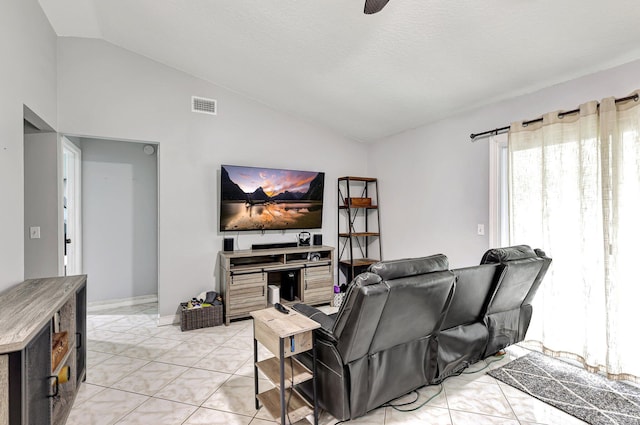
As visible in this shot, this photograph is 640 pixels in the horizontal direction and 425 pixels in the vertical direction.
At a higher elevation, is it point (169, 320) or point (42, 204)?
point (42, 204)

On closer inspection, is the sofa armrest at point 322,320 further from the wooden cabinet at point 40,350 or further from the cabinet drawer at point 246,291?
the cabinet drawer at point 246,291

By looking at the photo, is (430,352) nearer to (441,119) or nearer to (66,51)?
(441,119)

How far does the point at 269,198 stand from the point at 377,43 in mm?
2278

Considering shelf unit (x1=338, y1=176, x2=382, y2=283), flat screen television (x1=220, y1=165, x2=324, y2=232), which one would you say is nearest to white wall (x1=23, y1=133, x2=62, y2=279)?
flat screen television (x1=220, y1=165, x2=324, y2=232)

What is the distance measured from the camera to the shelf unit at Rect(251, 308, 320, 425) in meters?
1.64

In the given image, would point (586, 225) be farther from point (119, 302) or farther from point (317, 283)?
point (119, 302)

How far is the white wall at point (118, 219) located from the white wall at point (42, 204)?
0.92m

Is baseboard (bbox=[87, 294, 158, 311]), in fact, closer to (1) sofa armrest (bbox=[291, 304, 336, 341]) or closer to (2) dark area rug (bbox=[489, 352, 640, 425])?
(1) sofa armrest (bbox=[291, 304, 336, 341])

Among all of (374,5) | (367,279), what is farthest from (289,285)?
(374,5)

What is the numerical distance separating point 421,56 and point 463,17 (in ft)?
1.68

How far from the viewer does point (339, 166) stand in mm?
4742

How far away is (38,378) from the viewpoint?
1403mm

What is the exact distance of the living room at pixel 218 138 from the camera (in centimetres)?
262

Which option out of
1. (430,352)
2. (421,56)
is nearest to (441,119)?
(421,56)
